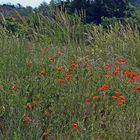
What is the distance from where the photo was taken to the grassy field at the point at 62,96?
2.80 metres

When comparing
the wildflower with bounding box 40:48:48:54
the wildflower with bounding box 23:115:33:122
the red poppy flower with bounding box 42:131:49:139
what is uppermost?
the wildflower with bounding box 40:48:48:54

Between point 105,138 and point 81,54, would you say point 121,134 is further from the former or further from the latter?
point 81,54

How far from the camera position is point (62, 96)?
11.1ft

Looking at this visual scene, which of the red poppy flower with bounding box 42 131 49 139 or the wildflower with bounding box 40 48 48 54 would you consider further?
the wildflower with bounding box 40 48 48 54

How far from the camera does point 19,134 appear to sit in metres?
2.66

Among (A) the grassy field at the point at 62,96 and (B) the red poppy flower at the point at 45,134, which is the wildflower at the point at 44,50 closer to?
(A) the grassy field at the point at 62,96

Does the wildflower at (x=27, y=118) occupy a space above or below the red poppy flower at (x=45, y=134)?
above

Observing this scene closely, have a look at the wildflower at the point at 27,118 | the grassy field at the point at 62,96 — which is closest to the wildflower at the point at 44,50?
the grassy field at the point at 62,96

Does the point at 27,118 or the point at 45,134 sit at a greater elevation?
the point at 27,118

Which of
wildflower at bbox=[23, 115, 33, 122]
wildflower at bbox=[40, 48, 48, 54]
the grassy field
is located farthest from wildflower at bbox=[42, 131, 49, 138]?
wildflower at bbox=[40, 48, 48, 54]

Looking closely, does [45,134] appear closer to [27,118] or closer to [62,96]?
[27,118]

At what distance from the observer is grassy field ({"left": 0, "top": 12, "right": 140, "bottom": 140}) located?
2799 millimetres

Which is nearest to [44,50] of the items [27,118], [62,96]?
[62,96]

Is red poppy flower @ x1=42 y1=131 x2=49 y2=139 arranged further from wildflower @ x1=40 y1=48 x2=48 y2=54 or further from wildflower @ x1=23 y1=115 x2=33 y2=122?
wildflower @ x1=40 y1=48 x2=48 y2=54
